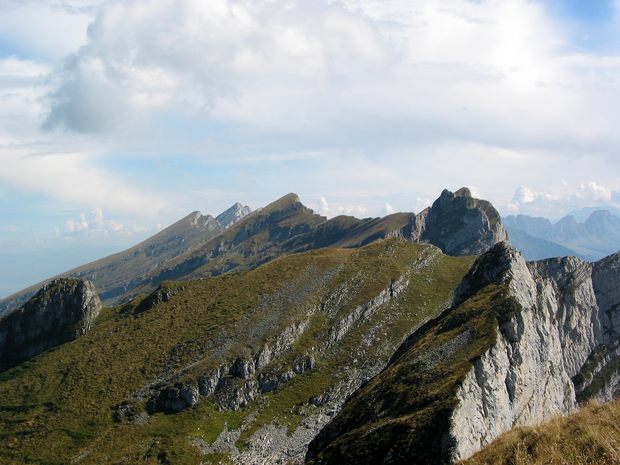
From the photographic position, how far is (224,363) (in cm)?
8819

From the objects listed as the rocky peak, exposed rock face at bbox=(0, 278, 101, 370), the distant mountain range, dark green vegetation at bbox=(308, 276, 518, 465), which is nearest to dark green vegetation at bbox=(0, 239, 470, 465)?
the distant mountain range

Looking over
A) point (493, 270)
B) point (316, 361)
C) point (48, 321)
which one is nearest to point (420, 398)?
point (493, 270)

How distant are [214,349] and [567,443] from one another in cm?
7931

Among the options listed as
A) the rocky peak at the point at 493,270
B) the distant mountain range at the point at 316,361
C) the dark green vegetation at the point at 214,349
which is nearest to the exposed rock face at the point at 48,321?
the distant mountain range at the point at 316,361

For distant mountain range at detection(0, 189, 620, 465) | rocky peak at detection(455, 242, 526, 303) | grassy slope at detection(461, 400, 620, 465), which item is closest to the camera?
grassy slope at detection(461, 400, 620, 465)

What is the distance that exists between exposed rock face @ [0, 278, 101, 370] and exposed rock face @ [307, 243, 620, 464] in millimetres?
68158

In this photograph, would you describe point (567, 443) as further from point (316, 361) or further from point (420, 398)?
point (316, 361)

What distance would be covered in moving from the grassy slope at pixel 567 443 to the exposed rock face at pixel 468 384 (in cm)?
246

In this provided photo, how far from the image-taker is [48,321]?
352 ft

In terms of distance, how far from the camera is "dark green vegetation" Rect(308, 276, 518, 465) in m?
39.9

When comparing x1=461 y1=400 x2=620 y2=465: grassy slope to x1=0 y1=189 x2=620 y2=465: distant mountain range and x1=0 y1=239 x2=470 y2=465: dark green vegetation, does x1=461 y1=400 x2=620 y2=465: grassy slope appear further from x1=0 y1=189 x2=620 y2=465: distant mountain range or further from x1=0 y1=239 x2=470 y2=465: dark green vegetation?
x1=0 y1=239 x2=470 y2=465: dark green vegetation

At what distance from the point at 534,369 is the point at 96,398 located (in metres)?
67.6

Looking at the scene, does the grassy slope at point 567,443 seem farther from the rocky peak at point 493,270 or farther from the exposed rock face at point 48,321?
the exposed rock face at point 48,321

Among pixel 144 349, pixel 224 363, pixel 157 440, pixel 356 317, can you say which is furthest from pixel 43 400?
pixel 356 317
